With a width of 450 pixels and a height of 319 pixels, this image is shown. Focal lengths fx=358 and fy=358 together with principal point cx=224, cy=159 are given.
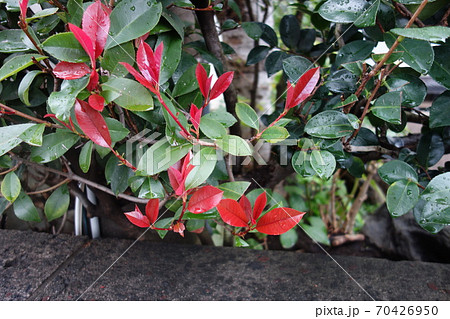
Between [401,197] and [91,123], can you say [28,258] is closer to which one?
[91,123]

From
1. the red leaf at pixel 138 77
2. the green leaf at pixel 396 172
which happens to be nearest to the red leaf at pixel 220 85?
the red leaf at pixel 138 77

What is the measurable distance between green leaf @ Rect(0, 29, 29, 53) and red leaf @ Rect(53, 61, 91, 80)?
13 cm

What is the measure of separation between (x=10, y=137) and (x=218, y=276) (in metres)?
0.56

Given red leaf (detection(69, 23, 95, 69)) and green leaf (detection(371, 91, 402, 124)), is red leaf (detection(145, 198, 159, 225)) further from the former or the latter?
green leaf (detection(371, 91, 402, 124))

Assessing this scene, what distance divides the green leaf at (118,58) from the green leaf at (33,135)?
15 cm

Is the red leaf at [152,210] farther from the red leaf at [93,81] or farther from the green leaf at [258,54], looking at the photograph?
the green leaf at [258,54]

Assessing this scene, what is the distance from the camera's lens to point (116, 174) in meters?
0.74

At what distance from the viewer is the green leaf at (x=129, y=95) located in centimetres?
53

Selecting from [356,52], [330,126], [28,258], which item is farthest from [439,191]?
[28,258]

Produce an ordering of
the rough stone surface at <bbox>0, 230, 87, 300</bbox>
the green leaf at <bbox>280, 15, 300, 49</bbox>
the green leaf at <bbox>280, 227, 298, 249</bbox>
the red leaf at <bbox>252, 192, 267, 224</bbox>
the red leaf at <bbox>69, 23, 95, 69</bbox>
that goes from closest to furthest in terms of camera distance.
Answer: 1. the red leaf at <bbox>69, 23, 95, 69</bbox>
2. the red leaf at <bbox>252, 192, 267, 224</bbox>
3. the rough stone surface at <bbox>0, 230, 87, 300</bbox>
4. the green leaf at <bbox>280, 15, 300, 49</bbox>
5. the green leaf at <bbox>280, 227, 298, 249</bbox>

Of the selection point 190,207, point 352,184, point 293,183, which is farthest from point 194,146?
point 352,184

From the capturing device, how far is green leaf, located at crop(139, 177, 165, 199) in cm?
63

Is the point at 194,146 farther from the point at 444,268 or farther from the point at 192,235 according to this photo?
the point at 444,268

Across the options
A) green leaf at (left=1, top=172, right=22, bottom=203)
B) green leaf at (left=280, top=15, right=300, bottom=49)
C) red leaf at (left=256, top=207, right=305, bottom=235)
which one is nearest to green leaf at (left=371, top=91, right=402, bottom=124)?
red leaf at (left=256, top=207, right=305, bottom=235)
